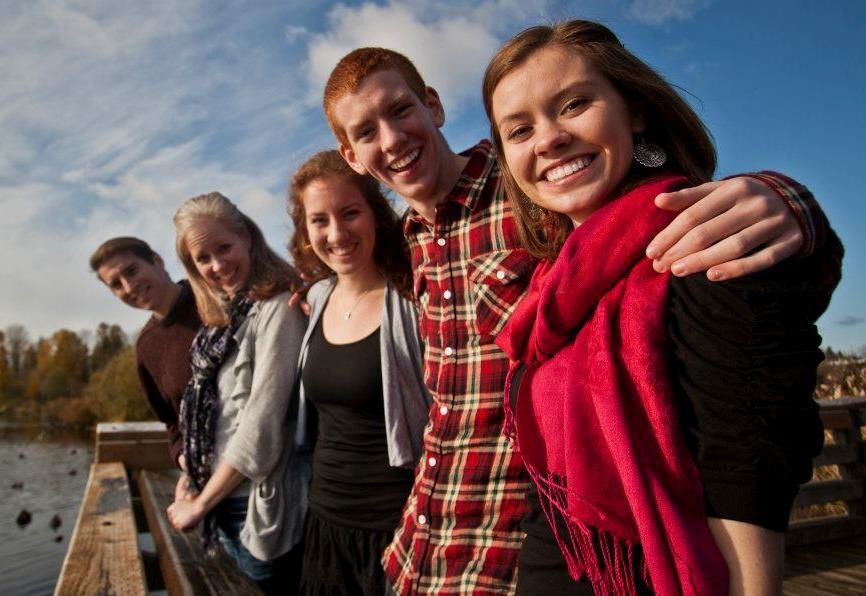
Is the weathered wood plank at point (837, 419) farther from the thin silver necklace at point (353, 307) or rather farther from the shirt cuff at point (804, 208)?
the shirt cuff at point (804, 208)

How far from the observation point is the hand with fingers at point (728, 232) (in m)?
0.93

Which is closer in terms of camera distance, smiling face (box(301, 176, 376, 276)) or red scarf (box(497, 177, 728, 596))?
red scarf (box(497, 177, 728, 596))

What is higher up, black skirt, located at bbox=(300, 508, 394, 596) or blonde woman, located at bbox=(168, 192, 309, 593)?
blonde woman, located at bbox=(168, 192, 309, 593)

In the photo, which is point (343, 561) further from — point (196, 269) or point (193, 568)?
point (196, 269)

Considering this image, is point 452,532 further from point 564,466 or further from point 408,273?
point 408,273

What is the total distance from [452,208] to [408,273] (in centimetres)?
43

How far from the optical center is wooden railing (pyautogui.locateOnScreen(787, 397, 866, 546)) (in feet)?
15.5

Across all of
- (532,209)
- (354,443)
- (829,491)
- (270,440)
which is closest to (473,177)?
(532,209)

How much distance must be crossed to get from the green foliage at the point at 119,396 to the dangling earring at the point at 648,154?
38630 millimetres

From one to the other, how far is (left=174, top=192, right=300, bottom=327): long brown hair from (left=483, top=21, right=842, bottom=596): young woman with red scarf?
1.62 m

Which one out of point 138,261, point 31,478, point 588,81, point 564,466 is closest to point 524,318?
point 564,466

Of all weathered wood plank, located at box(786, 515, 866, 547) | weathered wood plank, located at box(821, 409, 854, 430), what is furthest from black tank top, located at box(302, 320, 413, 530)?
weathered wood plank, located at box(821, 409, 854, 430)

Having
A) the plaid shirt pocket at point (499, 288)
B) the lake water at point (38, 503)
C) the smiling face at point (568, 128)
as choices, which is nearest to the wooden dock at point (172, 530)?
the plaid shirt pocket at point (499, 288)

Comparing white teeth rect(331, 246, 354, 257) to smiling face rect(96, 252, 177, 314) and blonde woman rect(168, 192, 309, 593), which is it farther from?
smiling face rect(96, 252, 177, 314)
